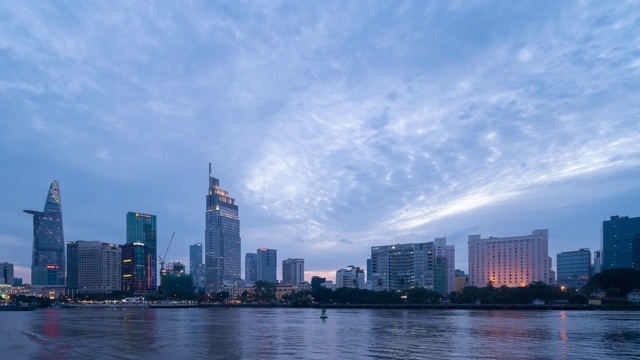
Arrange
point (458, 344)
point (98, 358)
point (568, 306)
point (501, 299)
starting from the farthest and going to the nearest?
point (501, 299)
point (568, 306)
point (458, 344)
point (98, 358)

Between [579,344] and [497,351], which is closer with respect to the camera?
[497,351]

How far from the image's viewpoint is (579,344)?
1911 inches

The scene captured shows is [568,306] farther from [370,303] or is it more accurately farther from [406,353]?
[406,353]

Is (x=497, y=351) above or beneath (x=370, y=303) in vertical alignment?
above

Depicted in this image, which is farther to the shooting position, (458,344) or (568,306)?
(568,306)

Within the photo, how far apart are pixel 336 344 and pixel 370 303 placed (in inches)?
5275

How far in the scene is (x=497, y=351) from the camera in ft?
140

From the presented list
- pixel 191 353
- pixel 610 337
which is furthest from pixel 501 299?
pixel 191 353

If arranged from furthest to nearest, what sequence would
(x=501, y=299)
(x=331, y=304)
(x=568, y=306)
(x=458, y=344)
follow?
(x=331, y=304)
(x=501, y=299)
(x=568, y=306)
(x=458, y=344)

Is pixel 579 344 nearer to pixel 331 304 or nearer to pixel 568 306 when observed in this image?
pixel 568 306

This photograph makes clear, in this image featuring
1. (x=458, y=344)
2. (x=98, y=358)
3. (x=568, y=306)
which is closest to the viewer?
(x=98, y=358)

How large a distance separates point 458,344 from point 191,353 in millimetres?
23481

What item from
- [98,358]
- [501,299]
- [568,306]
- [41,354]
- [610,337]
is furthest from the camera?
[501,299]

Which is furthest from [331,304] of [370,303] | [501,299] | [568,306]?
[568,306]
